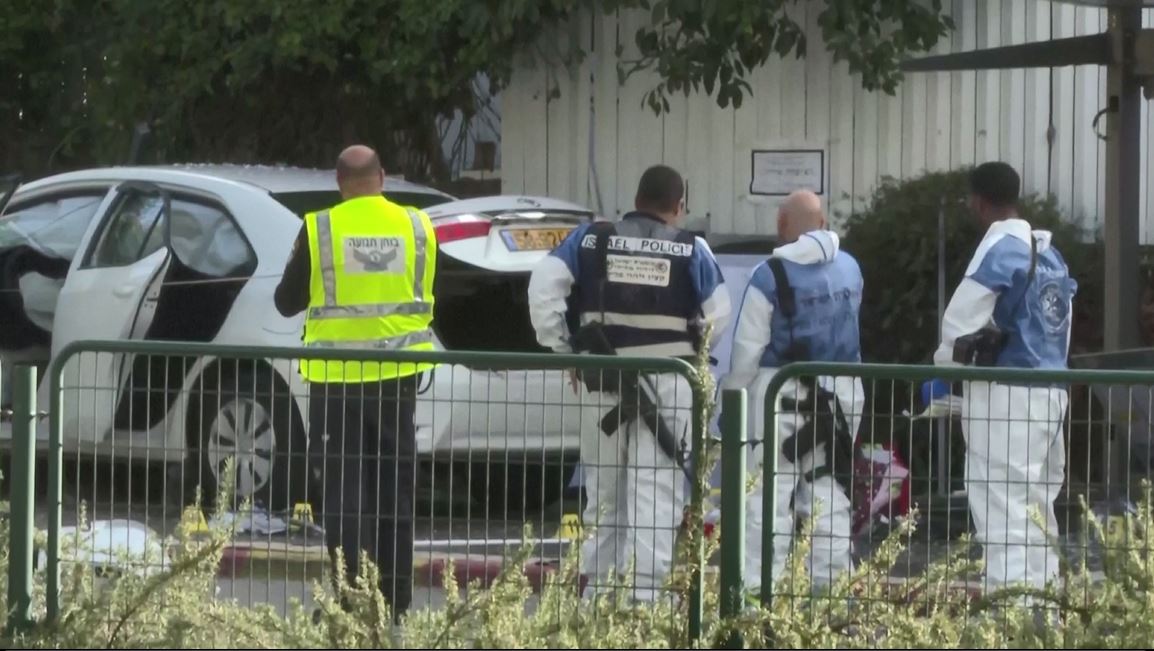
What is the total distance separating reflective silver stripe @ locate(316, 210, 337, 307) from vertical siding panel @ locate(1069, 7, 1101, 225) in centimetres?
576

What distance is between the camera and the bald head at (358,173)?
7527mm

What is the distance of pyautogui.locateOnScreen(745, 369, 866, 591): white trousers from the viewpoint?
18.3 feet

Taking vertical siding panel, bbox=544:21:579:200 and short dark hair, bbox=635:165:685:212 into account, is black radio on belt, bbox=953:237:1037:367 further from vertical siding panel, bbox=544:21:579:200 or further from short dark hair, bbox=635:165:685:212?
vertical siding panel, bbox=544:21:579:200

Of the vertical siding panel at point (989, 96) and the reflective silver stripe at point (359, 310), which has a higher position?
the vertical siding panel at point (989, 96)

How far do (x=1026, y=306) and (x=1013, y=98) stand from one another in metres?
4.98

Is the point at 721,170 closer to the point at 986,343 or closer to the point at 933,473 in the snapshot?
the point at 986,343

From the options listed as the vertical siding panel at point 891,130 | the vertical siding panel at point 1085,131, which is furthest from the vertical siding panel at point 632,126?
the vertical siding panel at point 1085,131

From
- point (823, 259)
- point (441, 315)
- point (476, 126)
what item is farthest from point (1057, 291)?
point (476, 126)

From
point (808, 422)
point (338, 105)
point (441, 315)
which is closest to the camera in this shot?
point (808, 422)

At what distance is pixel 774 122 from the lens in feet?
42.0

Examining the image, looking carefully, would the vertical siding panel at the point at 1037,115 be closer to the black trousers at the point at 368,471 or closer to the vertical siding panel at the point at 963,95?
the vertical siding panel at the point at 963,95

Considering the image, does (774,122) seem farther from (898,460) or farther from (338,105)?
(898,460)

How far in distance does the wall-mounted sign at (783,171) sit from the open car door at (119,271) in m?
4.43

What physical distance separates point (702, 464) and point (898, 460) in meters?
0.54
